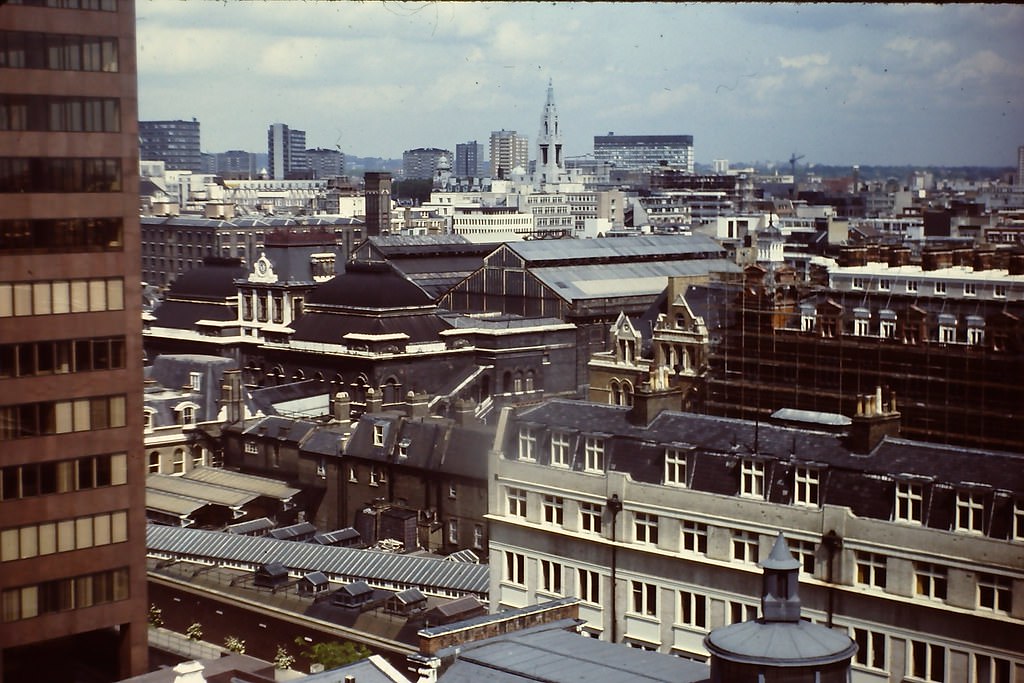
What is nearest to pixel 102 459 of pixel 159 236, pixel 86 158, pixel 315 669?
pixel 86 158

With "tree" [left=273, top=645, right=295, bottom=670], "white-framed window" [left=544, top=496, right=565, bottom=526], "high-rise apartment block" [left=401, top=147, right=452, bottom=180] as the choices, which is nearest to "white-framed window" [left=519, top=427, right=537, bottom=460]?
"white-framed window" [left=544, top=496, right=565, bottom=526]

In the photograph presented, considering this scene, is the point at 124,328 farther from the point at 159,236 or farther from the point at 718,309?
the point at 159,236

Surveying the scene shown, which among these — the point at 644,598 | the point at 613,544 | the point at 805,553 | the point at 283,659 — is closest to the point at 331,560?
the point at 283,659

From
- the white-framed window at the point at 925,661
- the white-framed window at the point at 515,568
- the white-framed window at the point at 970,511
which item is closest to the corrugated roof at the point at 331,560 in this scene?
the white-framed window at the point at 515,568

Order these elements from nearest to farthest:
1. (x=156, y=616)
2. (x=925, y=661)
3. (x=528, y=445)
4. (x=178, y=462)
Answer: (x=925, y=661) < (x=528, y=445) < (x=156, y=616) < (x=178, y=462)

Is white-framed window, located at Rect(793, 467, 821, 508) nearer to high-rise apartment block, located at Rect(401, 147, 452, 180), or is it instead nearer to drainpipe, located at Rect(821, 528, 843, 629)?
drainpipe, located at Rect(821, 528, 843, 629)

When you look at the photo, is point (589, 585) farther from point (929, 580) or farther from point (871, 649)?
point (929, 580)
